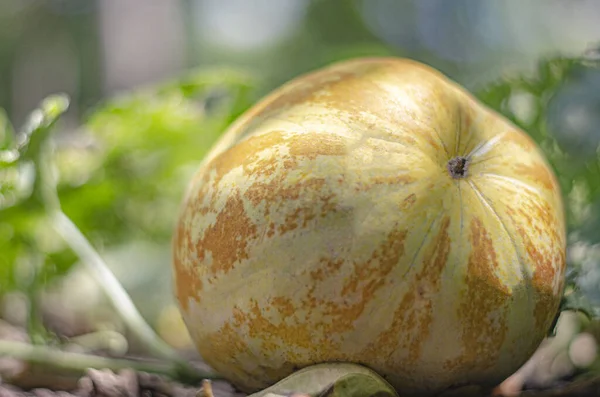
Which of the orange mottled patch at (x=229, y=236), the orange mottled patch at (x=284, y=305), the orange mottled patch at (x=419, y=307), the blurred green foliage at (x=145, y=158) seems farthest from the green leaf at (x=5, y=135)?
the orange mottled patch at (x=419, y=307)

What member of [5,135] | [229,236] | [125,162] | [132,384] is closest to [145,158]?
[125,162]

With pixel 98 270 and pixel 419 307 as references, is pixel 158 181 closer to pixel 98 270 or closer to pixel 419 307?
pixel 98 270

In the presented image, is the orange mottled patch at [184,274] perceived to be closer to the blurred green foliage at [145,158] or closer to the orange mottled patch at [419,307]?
the orange mottled patch at [419,307]

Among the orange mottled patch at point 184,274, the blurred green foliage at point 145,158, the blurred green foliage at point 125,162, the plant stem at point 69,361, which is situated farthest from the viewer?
the blurred green foliage at point 125,162

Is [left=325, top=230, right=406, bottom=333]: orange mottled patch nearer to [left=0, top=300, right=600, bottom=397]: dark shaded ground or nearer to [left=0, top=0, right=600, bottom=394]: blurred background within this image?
[left=0, top=300, right=600, bottom=397]: dark shaded ground

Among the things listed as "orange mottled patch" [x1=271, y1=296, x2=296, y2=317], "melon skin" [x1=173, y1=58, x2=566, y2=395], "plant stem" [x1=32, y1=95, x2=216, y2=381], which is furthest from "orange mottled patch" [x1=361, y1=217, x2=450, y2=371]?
"plant stem" [x1=32, y1=95, x2=216, y2=381]

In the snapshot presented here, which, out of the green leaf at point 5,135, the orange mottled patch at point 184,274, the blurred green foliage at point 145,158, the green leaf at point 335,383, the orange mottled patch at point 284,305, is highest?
the green leaf at point 5,135

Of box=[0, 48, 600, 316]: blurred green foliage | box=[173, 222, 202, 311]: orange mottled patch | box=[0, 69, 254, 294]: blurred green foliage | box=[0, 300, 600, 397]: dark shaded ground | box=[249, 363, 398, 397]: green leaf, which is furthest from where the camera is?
box=[0, 69, 254, 294]: blurred green foliage
